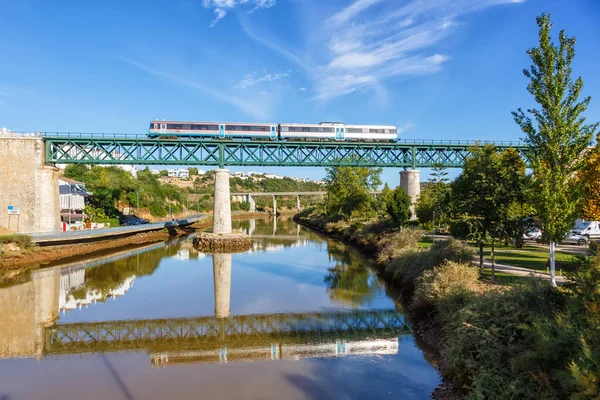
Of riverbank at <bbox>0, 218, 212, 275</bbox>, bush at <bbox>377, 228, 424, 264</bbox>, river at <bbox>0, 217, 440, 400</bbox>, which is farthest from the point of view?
riverbank at <bbox>0, 218, 212, 275</bbox>

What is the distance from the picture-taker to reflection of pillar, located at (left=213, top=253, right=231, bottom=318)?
20.8 m

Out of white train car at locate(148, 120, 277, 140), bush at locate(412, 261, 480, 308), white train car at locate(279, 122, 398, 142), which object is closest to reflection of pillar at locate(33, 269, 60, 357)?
bush at locate(412, 261, 480, 308)

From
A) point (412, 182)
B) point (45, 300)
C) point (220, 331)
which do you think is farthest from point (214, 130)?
point (220, 331)

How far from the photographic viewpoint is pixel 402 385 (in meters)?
12.1

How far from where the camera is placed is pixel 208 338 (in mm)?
16656

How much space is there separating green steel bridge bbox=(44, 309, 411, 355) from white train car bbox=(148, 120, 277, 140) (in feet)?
114

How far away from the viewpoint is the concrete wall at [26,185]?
4100 centimetres

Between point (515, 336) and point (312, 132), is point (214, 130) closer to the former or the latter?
point (312, 132)

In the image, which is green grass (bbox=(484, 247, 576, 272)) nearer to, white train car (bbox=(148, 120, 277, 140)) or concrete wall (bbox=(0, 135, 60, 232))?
white train car (bbox=(148, 120, 277, 140))

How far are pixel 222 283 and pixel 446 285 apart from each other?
53.0 feet

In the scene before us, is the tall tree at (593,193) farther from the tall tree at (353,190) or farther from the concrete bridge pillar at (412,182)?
the tall tree at (353,190)

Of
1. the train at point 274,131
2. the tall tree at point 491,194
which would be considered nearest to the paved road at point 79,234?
the train at point 274,131

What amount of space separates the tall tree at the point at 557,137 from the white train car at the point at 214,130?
39.0 meters

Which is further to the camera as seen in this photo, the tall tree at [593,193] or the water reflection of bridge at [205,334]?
the tall tree at [593,193]
